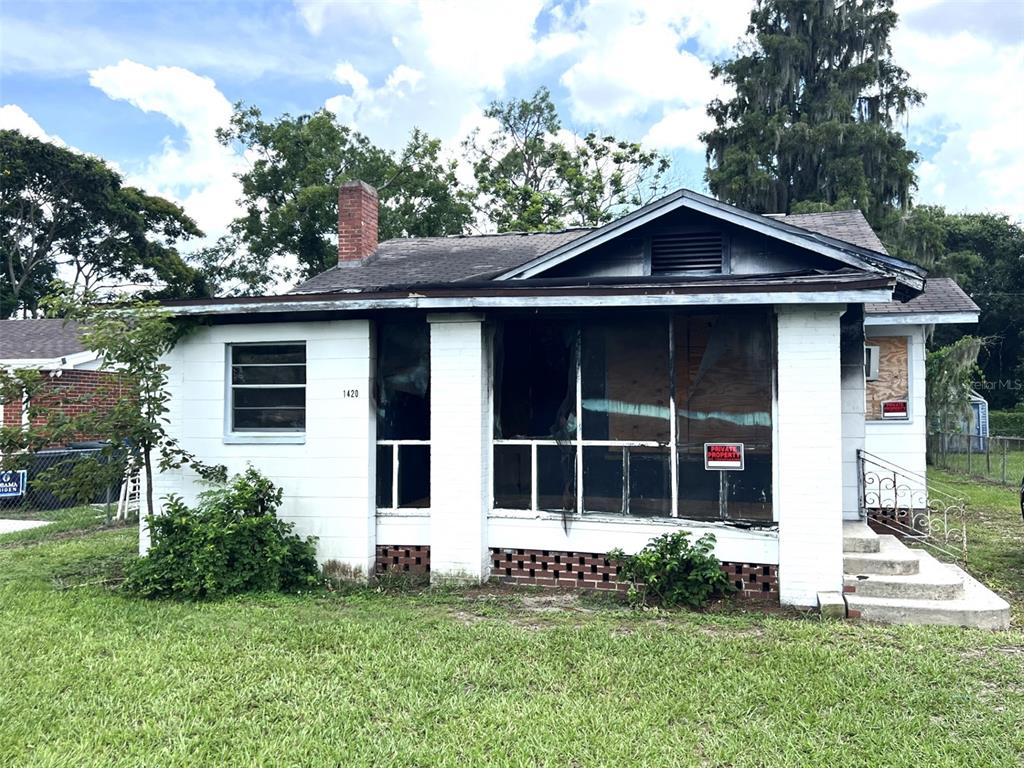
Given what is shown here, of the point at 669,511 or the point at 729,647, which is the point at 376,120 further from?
the point at 729,647

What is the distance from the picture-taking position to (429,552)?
810cm

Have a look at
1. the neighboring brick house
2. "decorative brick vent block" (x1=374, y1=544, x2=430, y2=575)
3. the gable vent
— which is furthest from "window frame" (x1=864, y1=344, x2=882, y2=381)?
the neighboring brick house

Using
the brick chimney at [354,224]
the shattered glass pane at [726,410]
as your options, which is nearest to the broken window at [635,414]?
the shattered glass pane at [726,410]

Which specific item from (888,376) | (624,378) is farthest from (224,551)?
(888,376)

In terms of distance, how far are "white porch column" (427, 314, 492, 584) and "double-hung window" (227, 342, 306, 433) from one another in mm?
1631

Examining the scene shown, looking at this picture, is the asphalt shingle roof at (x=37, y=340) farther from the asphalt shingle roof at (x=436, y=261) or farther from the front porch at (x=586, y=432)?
the front porch at (x=586, y=432)

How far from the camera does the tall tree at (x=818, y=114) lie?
26.6 metres

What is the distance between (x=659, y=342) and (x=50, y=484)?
263 inches

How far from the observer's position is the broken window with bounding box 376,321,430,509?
823 centimetres

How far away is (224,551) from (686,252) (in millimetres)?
6278

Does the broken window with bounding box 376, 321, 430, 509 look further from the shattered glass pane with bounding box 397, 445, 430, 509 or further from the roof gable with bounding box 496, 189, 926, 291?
the roof gable with bounding box 496, 189, 926, 291

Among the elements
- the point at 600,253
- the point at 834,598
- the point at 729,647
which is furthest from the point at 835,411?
the point at 600,253

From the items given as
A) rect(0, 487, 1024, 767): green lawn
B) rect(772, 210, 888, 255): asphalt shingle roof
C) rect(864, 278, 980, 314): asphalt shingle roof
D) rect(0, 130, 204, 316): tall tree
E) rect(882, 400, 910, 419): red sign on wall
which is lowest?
rect(0, 487, 1024, 767): green lawn

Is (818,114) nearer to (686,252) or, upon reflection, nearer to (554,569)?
(686,252)
